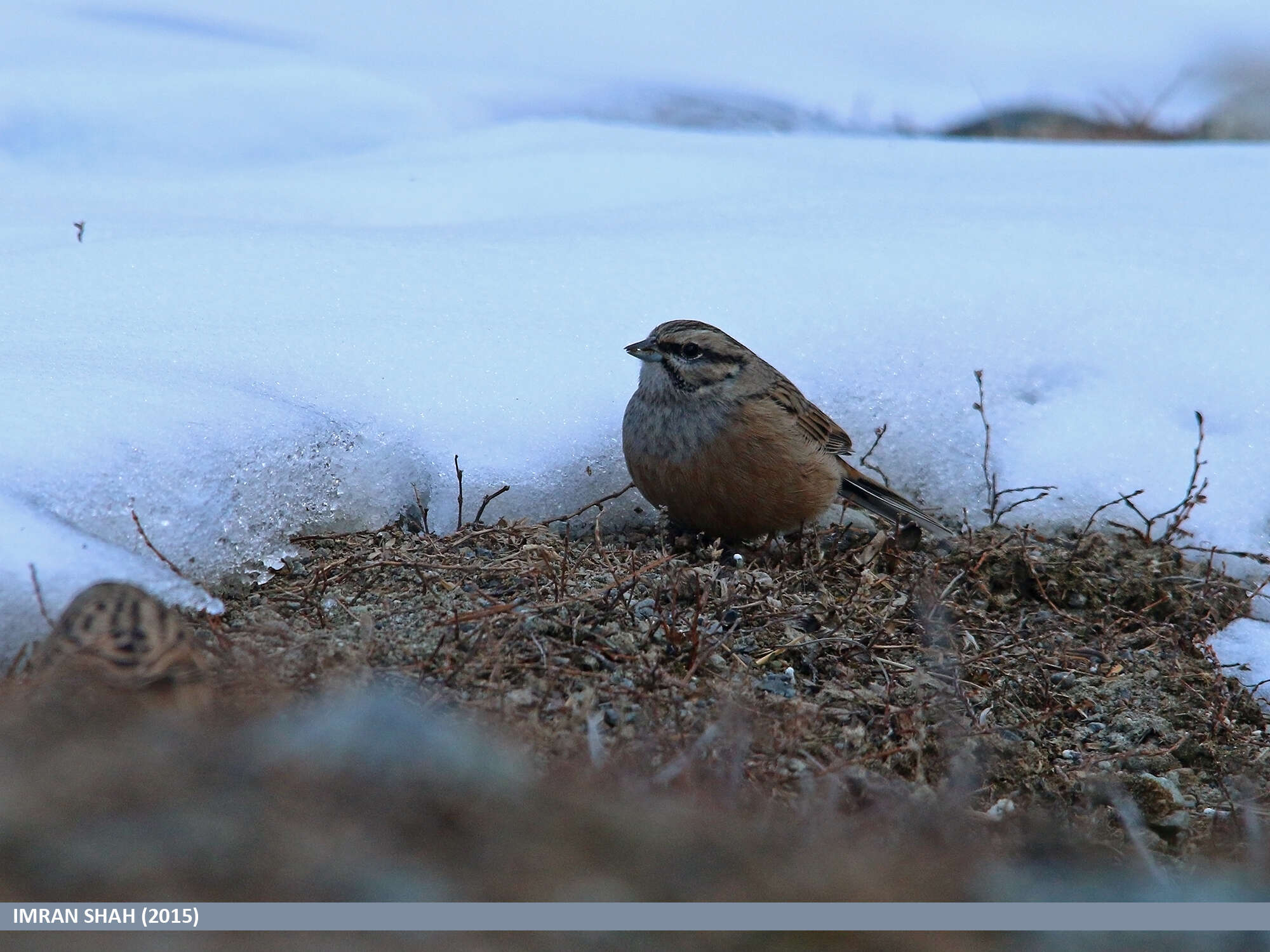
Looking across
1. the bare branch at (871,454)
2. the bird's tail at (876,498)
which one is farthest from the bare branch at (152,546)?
the bare branch at (871,454)

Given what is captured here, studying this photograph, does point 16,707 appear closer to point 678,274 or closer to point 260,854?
point 260,854

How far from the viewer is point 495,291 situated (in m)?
6.64

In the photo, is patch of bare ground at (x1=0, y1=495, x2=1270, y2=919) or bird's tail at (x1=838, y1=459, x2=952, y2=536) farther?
bird's tail at (x1=838, y1=459, x2=952, y2=536)

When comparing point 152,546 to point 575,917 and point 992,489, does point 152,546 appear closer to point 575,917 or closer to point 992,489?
point 575,917

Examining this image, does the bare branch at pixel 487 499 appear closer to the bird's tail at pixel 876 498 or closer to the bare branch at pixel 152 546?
the bare branch at pixel 152 546

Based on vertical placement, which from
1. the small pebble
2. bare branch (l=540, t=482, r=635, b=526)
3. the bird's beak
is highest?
the bird's beak

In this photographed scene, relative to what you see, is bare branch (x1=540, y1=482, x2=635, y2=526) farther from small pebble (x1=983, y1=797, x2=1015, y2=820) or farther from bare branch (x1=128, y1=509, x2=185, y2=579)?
small pebble (x1=983, y1=797, x2=1015, y2=820)

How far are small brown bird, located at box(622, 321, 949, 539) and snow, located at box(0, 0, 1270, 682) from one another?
396 mm

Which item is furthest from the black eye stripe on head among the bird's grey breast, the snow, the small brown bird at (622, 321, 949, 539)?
the snow

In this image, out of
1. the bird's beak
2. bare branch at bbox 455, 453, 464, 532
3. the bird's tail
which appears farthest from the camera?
the bird's tail

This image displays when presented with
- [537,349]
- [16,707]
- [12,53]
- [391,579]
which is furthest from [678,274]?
[12,53]

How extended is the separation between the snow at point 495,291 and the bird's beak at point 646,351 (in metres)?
0.39

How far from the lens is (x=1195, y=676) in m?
5.26

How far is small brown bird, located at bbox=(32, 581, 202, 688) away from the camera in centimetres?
336
